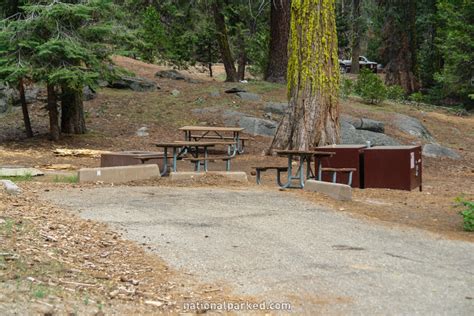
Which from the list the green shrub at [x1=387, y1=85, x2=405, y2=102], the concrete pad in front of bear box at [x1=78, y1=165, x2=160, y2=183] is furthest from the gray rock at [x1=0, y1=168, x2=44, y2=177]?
the green shrub at [x1=387, y1=85, x2=405, y2=102]

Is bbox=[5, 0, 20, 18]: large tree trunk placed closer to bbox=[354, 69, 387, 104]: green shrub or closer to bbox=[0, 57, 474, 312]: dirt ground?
bbox=[0, 57, 474, 312]: dirt ground

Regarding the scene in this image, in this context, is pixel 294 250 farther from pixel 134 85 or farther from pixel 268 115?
pixel 134 85

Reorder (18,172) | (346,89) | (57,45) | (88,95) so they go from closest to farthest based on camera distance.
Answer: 1. (18,172)
2. (57,45)
3. (88,95)
4. (346,89)

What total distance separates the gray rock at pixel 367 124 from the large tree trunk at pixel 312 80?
5.88 meters

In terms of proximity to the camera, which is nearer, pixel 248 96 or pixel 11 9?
pixel 11 9

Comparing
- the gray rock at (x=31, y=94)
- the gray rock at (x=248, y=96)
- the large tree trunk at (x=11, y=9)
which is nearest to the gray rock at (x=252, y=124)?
the gray rock at (x=248, y=96)

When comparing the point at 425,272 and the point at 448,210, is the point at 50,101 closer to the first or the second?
the point at 448,210

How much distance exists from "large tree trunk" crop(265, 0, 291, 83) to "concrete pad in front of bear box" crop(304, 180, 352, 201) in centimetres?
1264

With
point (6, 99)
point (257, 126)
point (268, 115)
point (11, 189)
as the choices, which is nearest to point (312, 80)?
point (257, 126)

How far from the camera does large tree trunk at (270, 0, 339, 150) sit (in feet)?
48.2

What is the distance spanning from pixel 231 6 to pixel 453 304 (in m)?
25.9

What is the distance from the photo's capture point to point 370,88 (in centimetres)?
2564

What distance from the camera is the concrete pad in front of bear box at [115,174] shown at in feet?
36.7

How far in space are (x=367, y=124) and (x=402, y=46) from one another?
19.7 metres
